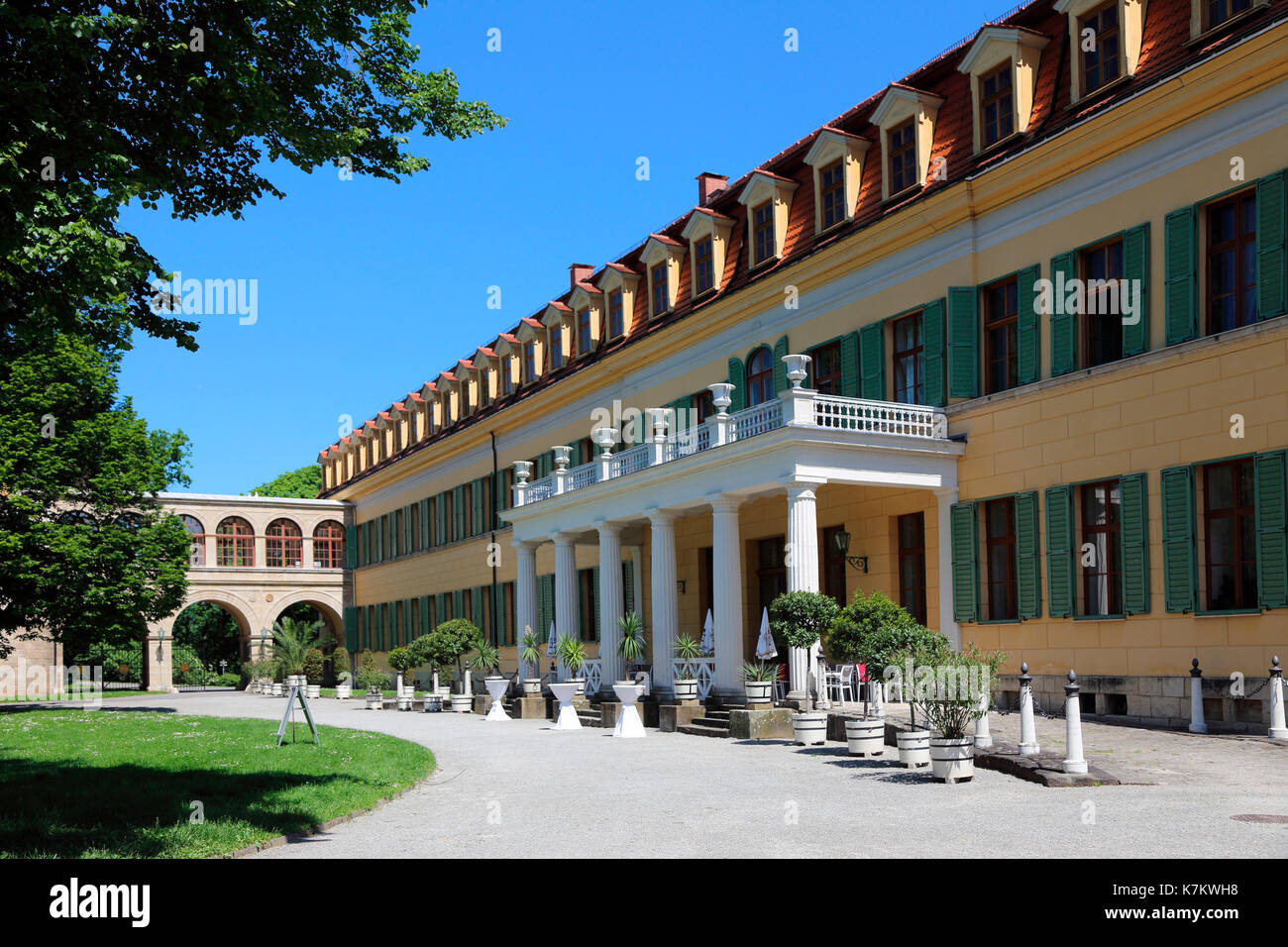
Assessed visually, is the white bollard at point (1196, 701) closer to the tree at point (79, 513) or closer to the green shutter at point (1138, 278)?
the green shutter at point (1138, 278)

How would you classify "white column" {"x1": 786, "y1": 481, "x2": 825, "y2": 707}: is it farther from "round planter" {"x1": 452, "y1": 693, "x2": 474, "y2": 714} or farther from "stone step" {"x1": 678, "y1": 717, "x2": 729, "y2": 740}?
"round planter" {"x1": 452, "y1": 693, "x2": 474, "y2": 714}

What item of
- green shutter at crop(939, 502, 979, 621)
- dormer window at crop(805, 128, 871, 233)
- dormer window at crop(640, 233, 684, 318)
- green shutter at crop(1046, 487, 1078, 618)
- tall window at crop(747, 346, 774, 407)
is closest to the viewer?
green shutter at crop(1046, 487, 1078, 618)

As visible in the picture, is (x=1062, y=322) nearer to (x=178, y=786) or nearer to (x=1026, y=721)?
(x=1026, y=721)

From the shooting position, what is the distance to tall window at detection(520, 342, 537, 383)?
137 ft

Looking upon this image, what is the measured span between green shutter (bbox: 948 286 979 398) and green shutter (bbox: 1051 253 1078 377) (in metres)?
1.84

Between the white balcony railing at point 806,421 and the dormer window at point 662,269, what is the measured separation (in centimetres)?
741

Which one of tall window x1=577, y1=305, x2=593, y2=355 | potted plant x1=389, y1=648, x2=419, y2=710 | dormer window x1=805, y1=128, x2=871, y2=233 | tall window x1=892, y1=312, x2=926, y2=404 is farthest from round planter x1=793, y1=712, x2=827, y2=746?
tall window x1=577, y1=305, x2=593, y2=355

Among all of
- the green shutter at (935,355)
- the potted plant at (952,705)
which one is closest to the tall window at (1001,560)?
the green shutter at (935,355)

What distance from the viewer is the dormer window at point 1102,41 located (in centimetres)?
1912

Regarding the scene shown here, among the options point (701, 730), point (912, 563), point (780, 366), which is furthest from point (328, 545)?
point (912, 563)

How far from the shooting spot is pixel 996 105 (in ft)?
A: 72.5

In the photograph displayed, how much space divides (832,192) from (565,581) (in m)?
11.3

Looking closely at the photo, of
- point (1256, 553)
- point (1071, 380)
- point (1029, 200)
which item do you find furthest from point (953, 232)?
point (1256, 553)

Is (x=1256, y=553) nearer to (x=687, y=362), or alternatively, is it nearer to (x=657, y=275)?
(x=687, y=362)
